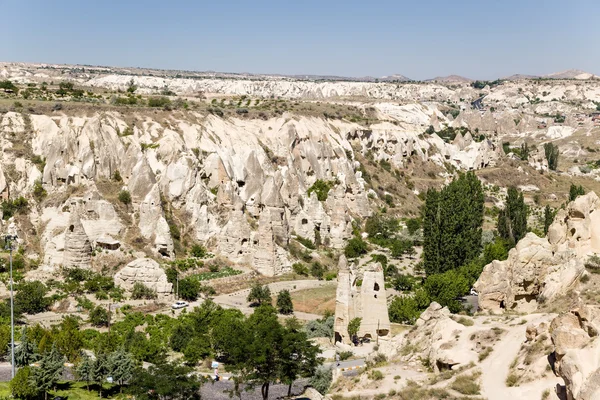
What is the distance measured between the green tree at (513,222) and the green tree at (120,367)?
1531 inches

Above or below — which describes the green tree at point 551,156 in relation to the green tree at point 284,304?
above

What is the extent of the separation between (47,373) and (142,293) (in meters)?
15.6

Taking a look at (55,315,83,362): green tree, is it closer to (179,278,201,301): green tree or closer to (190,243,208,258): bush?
(179,278,201,301): green tree

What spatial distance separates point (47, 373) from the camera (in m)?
23.9

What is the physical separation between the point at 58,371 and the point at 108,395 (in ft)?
8.16

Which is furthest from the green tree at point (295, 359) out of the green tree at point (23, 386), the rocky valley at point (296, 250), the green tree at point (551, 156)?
the green tree at point (551, 156)

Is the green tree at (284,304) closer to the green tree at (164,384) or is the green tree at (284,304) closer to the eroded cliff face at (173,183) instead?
the eroded cliff face at (173,183)

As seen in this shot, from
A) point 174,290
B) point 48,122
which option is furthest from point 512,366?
point 48,122

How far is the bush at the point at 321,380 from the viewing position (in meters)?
24.2

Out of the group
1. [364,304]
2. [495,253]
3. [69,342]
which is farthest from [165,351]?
[495,253]

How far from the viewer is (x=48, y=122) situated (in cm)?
5962

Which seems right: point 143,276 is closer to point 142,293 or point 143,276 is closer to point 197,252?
point 142,293

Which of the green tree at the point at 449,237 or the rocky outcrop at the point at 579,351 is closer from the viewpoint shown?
the rocky outcrop at the point at 579,351

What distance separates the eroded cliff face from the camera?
4716cm
